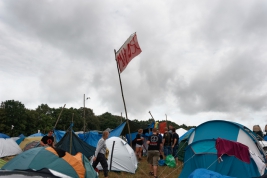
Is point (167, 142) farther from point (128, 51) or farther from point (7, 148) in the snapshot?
point (7, 148)

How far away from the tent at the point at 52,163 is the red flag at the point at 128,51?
5.41 meters

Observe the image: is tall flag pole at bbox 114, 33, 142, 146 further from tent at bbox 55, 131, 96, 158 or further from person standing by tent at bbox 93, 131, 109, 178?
person standing by tent at bbox 93, 131, 109, 178

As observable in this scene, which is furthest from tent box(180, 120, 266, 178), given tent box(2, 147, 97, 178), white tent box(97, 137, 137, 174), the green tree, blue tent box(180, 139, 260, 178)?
the green tree

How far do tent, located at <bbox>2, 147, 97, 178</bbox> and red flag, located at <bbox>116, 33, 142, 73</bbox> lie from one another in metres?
5.41

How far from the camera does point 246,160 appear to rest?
6.68 m

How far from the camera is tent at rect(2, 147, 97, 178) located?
539 centimetres

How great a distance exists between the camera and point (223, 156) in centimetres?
691

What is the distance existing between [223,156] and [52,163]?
4.61m

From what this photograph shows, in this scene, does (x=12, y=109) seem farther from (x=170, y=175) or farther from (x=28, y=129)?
(x=170, y=175)

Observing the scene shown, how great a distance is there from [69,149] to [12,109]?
146ft

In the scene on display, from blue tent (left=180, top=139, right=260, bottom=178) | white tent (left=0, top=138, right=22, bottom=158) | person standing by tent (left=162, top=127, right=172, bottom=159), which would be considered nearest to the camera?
blue tent (left=180, top=139, right=260, bottom=178)

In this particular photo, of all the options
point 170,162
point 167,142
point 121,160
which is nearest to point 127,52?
point 121,160

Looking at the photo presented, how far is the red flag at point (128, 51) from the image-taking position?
1006 cm

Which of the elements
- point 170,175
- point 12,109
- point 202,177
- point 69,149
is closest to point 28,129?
point 12,109
